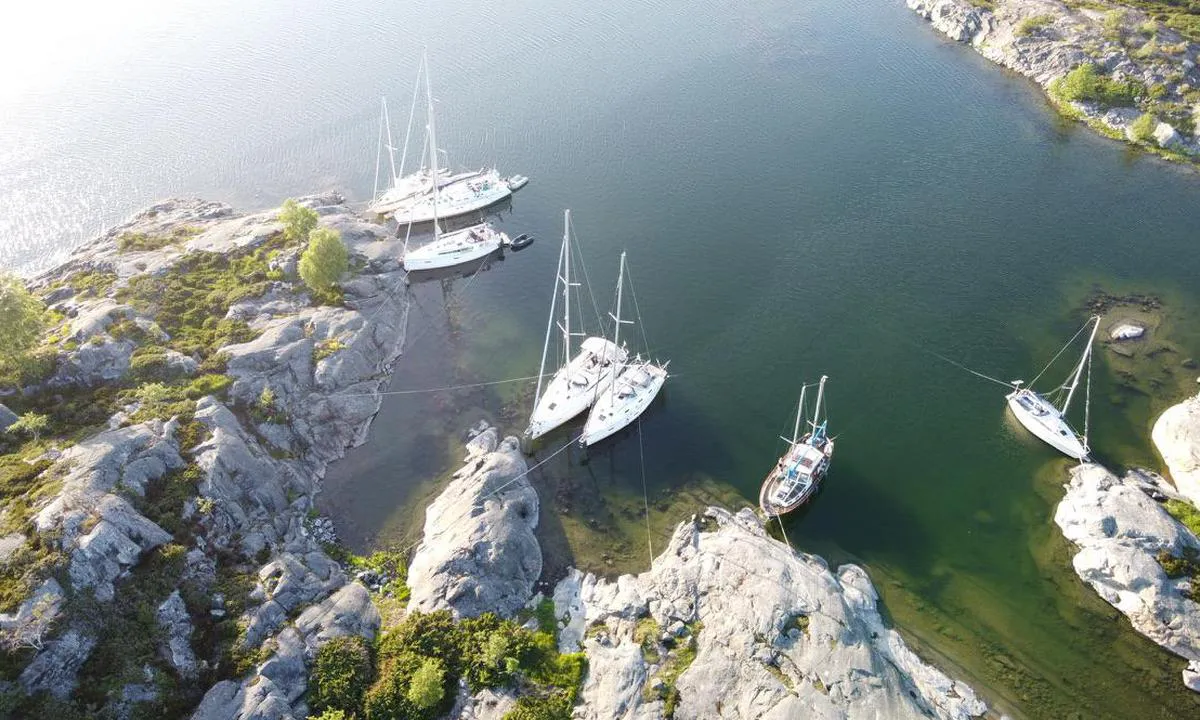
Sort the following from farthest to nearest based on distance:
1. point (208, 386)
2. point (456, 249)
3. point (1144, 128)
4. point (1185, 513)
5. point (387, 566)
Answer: point (1144, 128) < point (456, 249) < point (208, 386) < point (1185, 513) < point (387, 566)

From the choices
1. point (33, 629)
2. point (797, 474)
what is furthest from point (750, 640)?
point (33, 629)

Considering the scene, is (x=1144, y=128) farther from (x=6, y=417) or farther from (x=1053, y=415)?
(x=6, y=417)

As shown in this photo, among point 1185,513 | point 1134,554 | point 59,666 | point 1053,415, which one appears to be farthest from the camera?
point 1053,415

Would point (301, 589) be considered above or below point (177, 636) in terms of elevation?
below

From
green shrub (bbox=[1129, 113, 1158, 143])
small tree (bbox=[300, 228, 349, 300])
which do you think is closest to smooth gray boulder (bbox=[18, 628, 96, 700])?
small tree (bbox=[300, 228, 349, 300])

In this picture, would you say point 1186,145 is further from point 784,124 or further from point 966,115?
point 784,124

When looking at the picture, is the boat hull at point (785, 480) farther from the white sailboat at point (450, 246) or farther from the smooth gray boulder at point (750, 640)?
the white sailboat at point (450, 246)

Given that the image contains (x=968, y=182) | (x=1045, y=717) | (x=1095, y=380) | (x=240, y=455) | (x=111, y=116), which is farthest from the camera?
(x=111, y=116)

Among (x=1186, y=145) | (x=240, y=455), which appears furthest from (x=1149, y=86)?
(x=240, y=455)
